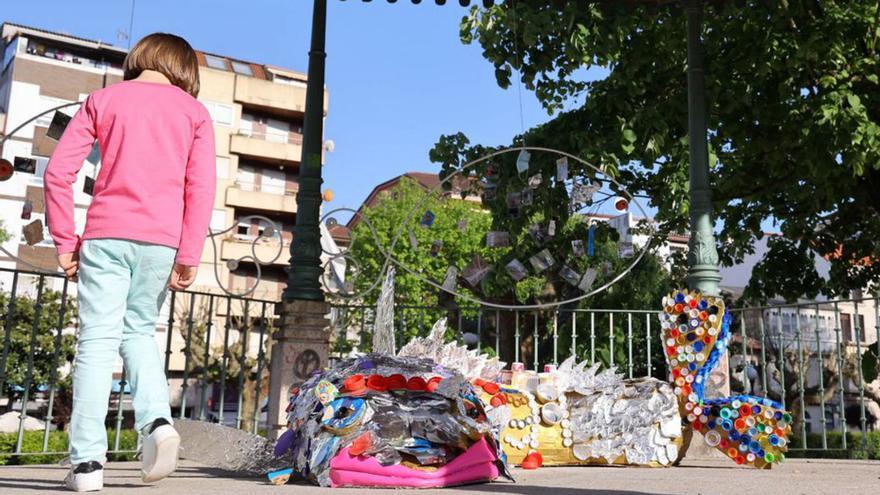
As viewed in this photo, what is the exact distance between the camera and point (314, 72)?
6789 millimetres

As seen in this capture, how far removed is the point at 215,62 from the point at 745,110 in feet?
137

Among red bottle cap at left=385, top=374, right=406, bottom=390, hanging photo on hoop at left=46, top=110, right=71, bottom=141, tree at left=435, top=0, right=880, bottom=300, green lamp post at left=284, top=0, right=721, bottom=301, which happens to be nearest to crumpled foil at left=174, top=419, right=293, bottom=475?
red bottle cap at left=385, top=374, right=406, bottom=390

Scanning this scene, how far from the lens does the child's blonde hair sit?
12.9 ft

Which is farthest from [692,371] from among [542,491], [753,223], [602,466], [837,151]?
[753,223]

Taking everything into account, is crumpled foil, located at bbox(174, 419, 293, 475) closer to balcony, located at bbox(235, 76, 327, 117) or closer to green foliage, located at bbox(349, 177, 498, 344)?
green foliage, located at bbox(349, 177, 498, 344)

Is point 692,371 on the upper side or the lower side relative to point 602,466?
upper

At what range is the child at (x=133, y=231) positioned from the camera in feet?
11.6

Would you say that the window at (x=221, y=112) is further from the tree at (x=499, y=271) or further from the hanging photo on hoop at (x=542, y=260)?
the hanging photo on hoop at (x=542, y=260)

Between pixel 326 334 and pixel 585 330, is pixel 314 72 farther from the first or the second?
pixel 585 330

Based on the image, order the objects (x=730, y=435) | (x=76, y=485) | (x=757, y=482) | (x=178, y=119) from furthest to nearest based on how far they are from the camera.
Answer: (x=730, y=435) < (x=757, y=482) < (x=178, y=119) < (x=76, y=485)

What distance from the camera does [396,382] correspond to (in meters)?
4.42

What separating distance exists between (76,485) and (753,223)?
12.0 metres

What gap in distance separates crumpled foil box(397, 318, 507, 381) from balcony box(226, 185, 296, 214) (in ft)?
128

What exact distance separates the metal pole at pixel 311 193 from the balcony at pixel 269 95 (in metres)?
38.9
